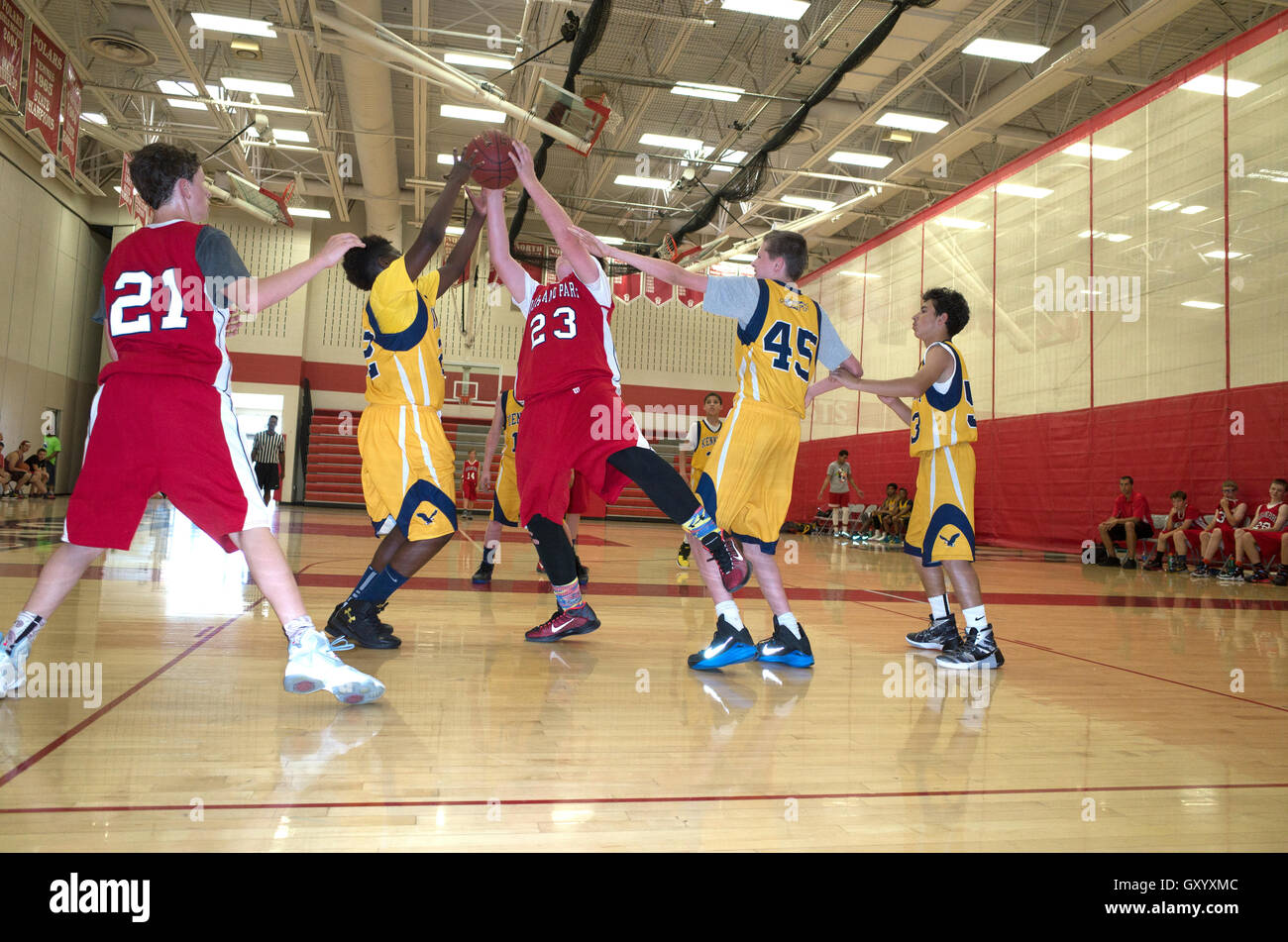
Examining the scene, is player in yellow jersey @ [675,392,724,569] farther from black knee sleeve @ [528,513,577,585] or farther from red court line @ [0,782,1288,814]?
red court line @ [0,782,1288,814]

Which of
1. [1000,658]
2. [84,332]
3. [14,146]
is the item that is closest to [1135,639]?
[1000,658]

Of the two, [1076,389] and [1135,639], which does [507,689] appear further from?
[1076,389]

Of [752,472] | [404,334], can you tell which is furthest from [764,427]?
[404,334]

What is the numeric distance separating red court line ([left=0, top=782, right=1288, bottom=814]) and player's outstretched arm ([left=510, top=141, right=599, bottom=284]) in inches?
88.1

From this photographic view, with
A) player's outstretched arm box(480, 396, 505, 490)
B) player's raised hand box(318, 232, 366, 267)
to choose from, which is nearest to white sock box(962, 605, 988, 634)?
player's raised hand box(318, 232, 366, 267)

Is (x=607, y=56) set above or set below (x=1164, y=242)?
above

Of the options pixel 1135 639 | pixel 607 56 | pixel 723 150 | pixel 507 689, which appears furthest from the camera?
pixel 723 150

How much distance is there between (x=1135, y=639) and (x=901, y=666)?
1.83 meters

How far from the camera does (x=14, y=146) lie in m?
16.2

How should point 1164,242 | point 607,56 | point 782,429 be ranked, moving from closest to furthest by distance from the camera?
point 782,429
point 1164,242
point 607,56

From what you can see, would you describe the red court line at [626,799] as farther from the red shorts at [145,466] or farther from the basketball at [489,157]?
the basketball at [489,157]

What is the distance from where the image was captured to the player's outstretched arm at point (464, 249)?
3.60m

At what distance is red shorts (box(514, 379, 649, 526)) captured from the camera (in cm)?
350

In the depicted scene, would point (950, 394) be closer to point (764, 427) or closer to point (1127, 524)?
point (764, 427)
